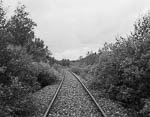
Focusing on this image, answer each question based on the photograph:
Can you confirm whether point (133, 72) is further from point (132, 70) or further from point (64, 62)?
point (64, 62)

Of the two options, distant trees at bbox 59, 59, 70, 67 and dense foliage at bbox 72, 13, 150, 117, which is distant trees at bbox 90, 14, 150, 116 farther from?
distant trees at bbox 59, 59, 70, 67

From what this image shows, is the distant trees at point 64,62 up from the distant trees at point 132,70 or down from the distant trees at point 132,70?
up

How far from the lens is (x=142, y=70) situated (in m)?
9.36

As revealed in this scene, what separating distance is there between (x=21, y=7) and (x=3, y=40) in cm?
1687

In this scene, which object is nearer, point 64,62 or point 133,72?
point 133,72

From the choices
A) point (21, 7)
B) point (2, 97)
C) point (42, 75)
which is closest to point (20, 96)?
point (2, 97)

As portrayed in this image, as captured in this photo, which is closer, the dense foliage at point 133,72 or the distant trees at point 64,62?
the dense foliage at point 133,72

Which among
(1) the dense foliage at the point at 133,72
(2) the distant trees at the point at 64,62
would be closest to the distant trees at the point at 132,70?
(1) the dense foliage at the point at 133,72

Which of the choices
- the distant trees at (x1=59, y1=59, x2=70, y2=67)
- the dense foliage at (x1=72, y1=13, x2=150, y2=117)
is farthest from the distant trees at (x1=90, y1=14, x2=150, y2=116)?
the distant trees at (x1=59, y1=59, x2=70, y2=67)

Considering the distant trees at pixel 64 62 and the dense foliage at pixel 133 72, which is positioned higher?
the distant trees at pixel 64 62

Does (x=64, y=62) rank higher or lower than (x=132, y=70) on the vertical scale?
higher

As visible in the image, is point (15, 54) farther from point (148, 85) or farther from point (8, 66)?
point (148, 85)

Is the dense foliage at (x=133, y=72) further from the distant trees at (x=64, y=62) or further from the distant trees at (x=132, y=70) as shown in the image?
the distant trees at (x=64, y=62)

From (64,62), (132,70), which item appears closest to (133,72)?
(132,70)
